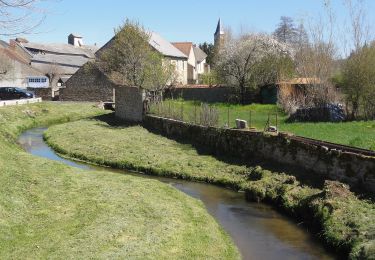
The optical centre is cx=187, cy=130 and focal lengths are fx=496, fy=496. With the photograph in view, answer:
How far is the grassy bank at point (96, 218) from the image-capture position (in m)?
12.2

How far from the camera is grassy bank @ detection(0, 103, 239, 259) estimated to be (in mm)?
12203

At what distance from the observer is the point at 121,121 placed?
39625 mm

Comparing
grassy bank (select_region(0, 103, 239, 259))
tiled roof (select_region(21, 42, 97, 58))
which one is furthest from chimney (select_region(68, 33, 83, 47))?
grassy bank (select_region(0, 103, 239, 259))

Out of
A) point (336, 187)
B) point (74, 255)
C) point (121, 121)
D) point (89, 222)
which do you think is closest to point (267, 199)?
point (336, 187)

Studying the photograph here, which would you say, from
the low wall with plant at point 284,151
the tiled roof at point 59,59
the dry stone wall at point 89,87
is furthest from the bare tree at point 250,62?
the tiled roof at point 59,59

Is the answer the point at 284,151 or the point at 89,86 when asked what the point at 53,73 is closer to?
the point at 89,86

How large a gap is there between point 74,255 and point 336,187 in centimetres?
919

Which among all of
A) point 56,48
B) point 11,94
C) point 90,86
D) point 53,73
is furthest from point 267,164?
point 56,48

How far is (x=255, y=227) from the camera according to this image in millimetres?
16109

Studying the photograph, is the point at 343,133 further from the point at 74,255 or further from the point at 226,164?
the point at 74,255

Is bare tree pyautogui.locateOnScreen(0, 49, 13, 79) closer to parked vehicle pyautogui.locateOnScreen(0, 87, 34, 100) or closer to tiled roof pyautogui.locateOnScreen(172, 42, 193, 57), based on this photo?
parked vehicle pyautogui.locateOnScreen(0, 87, 34, 100)

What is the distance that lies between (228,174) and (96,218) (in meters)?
8.99

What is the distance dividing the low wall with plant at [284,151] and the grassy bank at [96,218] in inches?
198

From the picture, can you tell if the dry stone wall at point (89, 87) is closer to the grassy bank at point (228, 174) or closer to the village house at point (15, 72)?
the village house at point (15, 72)
